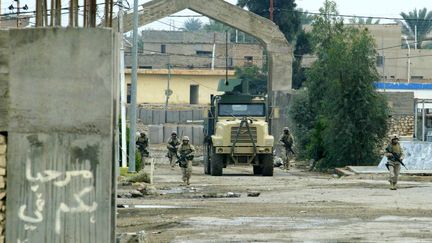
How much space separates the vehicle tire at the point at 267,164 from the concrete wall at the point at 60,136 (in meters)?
28.2

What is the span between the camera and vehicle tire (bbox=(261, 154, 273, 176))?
140 ft

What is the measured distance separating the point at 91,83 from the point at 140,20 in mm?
45385

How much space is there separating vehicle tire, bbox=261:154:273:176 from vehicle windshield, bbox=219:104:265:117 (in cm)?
142

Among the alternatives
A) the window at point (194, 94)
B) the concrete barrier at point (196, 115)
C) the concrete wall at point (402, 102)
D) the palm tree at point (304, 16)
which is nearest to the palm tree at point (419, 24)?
the palm tree at point (304, 16)

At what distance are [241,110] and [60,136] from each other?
28.6 metres

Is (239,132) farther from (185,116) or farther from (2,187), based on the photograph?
(185,116)

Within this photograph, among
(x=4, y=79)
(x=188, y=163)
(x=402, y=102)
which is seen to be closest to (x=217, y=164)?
(x=188, y=163)

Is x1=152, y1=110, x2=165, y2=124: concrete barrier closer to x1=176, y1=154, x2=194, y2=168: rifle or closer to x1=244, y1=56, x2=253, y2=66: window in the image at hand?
x1=244, y1=56, x2=253, y2=66: window

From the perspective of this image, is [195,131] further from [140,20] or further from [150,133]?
[140,20]

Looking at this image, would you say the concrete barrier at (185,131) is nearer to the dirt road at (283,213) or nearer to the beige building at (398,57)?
the dirt road at (283,213)

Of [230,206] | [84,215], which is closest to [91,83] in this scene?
[84,215]

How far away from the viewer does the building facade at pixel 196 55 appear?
111 meters

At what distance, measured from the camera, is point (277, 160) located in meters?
55.2

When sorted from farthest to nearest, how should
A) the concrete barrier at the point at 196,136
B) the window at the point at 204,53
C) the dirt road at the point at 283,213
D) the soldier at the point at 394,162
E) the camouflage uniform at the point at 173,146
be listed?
the window at the point at 204,53 < the concrete barrier at the point at 196,136 < the camouflage uniform at the point at 173,146 < the soldier at the point at 394,162 < the dirt road at the point at 283,213
